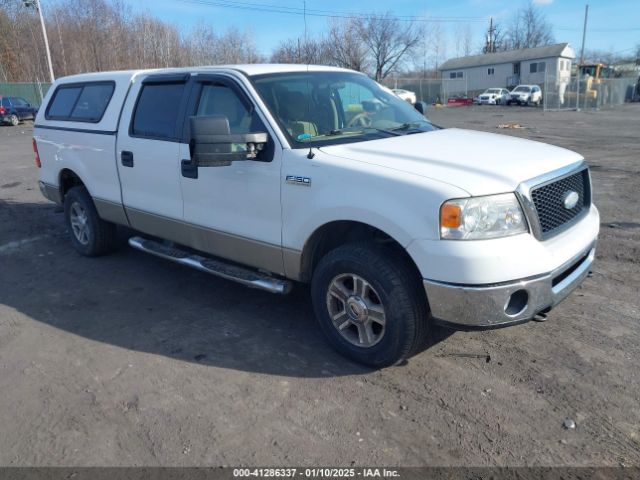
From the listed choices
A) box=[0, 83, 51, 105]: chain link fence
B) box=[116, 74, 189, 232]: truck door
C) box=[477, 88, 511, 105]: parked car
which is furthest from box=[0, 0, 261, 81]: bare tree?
box=[116, 74, 189, 232]: truck door

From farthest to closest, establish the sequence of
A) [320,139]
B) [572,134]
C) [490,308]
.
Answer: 1. [572,134]
2. [320,139]
3. [490,308]

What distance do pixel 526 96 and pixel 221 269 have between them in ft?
151

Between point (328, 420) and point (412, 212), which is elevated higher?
point (412, 212)

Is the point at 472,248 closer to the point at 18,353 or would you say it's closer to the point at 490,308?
the point at 490,308

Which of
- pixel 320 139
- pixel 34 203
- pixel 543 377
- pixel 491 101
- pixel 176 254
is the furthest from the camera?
pixel 491 101

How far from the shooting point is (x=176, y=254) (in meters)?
4.96

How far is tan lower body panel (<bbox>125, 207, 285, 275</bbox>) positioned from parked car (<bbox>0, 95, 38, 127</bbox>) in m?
28.1

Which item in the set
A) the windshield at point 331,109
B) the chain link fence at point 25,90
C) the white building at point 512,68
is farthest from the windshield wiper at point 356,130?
the white building at point 512,68

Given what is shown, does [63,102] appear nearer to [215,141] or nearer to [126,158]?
[126,158]

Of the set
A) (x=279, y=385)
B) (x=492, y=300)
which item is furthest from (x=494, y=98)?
(x=279, y=385)

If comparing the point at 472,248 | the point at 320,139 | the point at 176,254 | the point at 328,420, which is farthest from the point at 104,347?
the point at 472,248

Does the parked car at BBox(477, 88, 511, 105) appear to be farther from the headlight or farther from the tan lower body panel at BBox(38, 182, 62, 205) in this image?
the headlight

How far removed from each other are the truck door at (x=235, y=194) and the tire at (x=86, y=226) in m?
1.93

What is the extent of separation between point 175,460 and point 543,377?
7.66 ft
